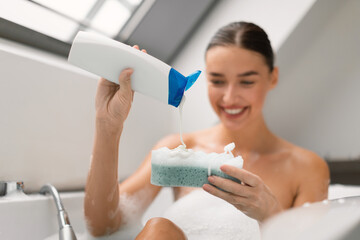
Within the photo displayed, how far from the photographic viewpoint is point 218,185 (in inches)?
21.7

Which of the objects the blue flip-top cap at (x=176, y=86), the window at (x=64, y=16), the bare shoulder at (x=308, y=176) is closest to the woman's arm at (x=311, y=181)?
the bare shoulder at (x=308, y=176)

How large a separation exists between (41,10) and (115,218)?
52 centimetres

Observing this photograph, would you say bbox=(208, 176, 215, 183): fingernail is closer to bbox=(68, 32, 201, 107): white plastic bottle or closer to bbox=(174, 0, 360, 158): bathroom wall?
bbox=(68, 32, 201, 107): white plastic bottle

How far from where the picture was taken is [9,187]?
721mm

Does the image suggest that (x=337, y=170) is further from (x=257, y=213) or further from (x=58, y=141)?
(x=58, y=141)

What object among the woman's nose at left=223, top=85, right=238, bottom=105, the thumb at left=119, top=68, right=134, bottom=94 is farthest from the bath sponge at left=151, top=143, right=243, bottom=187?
the woman's nose at left=223, top=85, right=238, bottom=105

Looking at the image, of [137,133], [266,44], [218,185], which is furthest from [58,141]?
[266,44]

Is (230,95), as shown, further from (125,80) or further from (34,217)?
(34,217)

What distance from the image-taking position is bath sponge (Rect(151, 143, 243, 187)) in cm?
56

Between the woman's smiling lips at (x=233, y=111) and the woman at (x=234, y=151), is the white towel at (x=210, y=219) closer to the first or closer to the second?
the woman at (x=234, y=151)

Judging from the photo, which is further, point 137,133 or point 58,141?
point 137,133

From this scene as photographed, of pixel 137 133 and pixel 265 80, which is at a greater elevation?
pixel 265 80

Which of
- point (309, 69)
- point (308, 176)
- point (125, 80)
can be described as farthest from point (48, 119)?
point (309, 69)

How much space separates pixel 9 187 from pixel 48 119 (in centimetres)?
20
